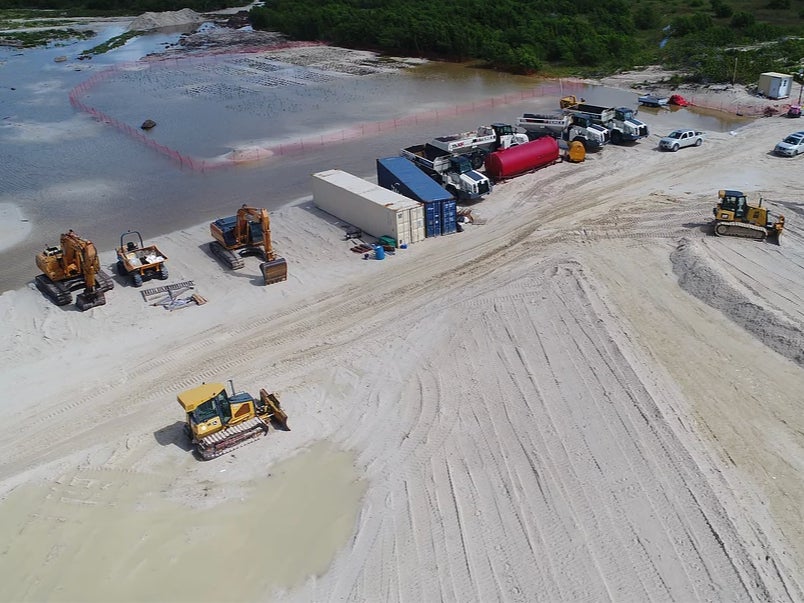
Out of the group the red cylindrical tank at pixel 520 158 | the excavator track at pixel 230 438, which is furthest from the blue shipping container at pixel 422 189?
the excavator track at pixel 230 438

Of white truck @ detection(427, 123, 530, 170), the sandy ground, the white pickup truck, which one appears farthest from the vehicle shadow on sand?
the white pickup truck

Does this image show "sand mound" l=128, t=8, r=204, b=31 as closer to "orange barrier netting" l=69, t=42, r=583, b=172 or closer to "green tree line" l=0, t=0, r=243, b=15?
"green tree line" l=0, t=0, r=243, b=15

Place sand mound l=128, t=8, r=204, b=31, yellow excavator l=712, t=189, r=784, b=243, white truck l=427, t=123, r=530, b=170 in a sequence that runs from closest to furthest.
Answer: yellow excavator l=712, t=189, r=784, b=243 → white truck l=427, t=123, r=530, b=170 → sand mound l=128, t=8, r=204, b=31

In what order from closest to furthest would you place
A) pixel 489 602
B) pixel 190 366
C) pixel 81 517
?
1. pixel 489 602
2. pixel 81 517
3. pixel 190 366

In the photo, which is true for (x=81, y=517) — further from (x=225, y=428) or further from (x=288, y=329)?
(x=288, y=329)

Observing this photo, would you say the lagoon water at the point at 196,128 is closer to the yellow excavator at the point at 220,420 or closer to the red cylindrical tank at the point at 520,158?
the red cylindrical tank at the point at 520,158

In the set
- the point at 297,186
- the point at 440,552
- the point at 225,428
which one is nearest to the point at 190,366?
the point at 225,428
